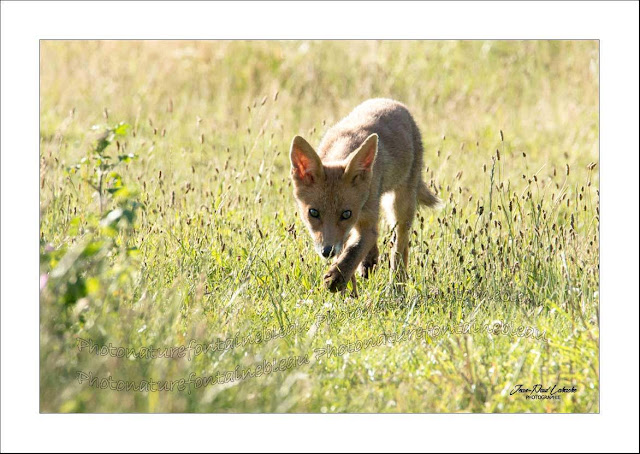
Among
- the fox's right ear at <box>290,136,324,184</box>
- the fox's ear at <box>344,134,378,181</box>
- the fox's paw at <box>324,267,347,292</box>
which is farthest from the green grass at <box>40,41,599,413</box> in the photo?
the fox's ear at <box>344,134,378,181</box>

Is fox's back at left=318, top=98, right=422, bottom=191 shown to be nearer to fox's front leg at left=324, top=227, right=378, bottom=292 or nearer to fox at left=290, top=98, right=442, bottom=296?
fox at left=290, top=98, right=442, bottom=296

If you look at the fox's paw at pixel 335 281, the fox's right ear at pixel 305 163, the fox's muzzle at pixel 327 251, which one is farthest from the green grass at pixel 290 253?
the fox's right ear at pixel 305 163

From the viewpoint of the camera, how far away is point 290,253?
6.36 metres

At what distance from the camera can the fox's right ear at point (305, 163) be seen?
5.99m

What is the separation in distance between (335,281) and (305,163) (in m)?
0.96

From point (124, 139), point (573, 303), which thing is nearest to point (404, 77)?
point (124, 139)

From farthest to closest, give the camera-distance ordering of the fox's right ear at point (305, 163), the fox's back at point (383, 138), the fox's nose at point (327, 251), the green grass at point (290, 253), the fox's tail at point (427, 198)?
the fox's tail at point (427, 198) < the fox's back at point (383, 138) < the fox's right ear at point (305, 163) < the fox's nose at point (327, 251) < the green grass at point (290, 253)

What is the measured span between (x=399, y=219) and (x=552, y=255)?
1.74 m

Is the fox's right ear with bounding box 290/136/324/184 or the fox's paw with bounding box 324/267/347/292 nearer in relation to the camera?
the fox's paw with bounding box 324/267/347/292

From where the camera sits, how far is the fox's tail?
750 cm

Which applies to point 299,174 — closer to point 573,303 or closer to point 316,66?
point 573,303

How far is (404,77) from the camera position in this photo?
1070 centimetres

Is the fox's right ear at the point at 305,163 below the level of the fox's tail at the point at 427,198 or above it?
above

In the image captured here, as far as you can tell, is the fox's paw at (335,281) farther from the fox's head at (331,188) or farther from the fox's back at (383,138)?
the fox's back at (383,138)
